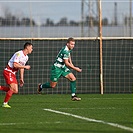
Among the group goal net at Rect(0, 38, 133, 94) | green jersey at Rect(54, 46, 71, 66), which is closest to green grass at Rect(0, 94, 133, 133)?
green jersey at Rect(54, 46, 71, 66)

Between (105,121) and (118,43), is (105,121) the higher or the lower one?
the lower one

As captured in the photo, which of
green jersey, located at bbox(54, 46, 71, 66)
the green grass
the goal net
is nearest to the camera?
the green grass

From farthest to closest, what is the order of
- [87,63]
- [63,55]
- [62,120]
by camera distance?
[87,63] < [63,55] < [62,120]

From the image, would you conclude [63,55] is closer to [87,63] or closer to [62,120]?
[87,63]

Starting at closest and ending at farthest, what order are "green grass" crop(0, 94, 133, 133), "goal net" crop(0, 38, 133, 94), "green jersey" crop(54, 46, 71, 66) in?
"green grass" crop(0, 94, 133, 133) → "green jersey" crop(54, 46, 71, 66) → "goal net" crop(0, 38, 133, 94)

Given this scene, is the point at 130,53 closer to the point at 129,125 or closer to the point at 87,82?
the point at 87,82

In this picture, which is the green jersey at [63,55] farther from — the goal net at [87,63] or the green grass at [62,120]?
the goal net at [87,63]

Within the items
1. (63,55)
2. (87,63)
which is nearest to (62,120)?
(63,55)

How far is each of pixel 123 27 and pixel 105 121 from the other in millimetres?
15680

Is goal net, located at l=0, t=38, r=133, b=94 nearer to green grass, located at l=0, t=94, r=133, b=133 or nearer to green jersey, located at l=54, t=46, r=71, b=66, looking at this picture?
green jersey, located at l=54, t=46, r=71, b=66

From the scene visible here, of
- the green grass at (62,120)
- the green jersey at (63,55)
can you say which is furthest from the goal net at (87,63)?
the green grass at (62,120)

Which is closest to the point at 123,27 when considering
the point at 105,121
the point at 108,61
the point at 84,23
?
the point at 84,23

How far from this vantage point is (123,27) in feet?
90.0

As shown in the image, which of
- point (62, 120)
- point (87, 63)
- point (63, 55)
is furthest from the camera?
point (87, 63)
